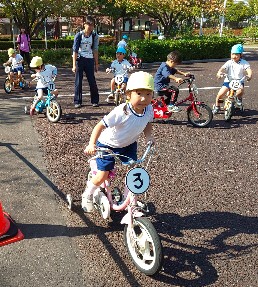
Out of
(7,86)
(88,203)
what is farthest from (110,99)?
(88,203)

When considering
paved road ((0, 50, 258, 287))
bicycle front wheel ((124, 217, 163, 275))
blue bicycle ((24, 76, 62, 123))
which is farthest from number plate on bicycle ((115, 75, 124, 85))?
bicycle front wheel ((124, 217, 163, 275))

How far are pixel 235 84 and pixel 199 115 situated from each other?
4.19ft

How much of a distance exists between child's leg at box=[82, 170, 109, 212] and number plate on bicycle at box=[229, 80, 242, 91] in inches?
220

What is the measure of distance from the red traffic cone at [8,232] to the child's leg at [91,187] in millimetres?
761

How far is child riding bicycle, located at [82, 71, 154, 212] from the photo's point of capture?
3297 mm

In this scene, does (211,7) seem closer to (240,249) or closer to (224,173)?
(224,173)

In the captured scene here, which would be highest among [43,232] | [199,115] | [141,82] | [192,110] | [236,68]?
[141,82]

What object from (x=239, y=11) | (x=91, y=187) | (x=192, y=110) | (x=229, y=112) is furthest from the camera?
(x=239, y=11)

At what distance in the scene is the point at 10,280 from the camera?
319 cm

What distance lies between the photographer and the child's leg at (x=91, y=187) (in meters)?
3.76

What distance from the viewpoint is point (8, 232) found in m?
3.84

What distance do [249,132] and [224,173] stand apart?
2528 millimetres

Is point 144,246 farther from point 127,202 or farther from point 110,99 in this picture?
point 110,99

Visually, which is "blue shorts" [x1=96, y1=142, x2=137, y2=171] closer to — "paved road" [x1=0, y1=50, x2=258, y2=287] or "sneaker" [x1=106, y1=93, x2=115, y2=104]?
"paved road" [x1=0, y1=50, x2=258, y2=287]
